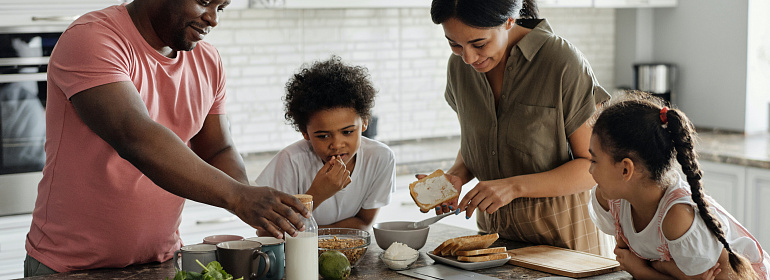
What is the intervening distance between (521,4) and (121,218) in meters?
1.13

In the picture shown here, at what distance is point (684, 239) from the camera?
1729 millimetres

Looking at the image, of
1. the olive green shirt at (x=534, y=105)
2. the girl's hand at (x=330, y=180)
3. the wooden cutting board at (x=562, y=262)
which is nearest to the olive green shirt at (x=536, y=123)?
the olive green shirt at (x=534, y=105)

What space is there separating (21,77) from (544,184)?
82.1 inches

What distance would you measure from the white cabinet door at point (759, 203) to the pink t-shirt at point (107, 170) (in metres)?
2.70

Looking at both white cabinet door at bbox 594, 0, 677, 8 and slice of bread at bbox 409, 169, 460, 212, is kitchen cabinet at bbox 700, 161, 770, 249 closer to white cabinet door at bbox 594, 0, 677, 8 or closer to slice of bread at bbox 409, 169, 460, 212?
white cabinet door at bbox 594, 0, 677, 8

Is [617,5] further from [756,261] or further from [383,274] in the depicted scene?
[383,274]

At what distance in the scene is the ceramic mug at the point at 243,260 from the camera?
62.4 inches

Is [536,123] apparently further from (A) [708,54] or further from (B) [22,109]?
(A) [708,54]

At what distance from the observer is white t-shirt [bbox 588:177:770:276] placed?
1721 mm

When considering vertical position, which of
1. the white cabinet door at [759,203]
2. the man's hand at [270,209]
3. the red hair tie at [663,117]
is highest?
the red hair tie at [663,117]

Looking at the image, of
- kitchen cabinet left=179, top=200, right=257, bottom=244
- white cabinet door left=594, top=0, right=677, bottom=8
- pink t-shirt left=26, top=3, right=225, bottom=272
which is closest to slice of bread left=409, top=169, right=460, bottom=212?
pink t-shirt left=26, top=3, right=225, bottom=272

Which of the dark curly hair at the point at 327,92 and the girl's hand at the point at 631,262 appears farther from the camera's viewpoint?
the dark curly hair at the point at 327,92

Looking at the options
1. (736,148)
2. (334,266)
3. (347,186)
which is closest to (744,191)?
(736,148)

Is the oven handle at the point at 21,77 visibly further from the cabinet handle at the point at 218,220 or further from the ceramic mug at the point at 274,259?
the ceramic mug at the point at 274,259
